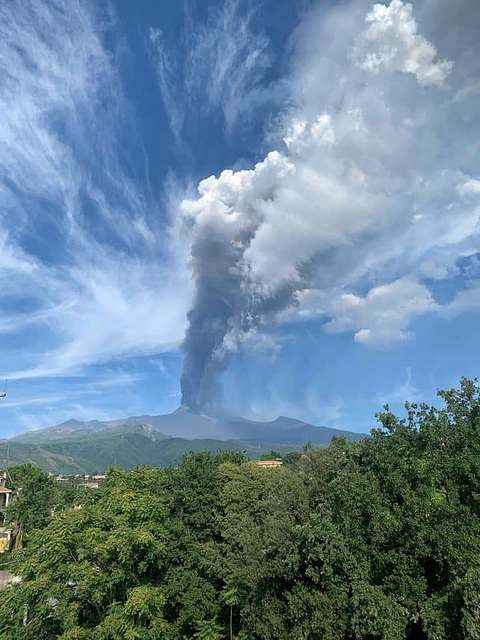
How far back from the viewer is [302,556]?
1502cm

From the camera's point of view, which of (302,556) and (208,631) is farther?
(208,631)

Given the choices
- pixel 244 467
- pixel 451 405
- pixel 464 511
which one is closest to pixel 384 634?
pixel 464 511

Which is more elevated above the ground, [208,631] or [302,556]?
[302,556]

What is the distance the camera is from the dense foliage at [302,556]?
466 inches

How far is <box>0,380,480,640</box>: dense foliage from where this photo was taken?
11828 mm

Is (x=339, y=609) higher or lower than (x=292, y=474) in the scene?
lower

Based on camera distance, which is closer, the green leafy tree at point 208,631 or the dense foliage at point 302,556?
the dense foliage at point 302,556

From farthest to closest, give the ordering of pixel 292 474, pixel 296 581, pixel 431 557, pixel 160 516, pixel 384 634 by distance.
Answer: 1. pixel 160 516
2. pixel 292 474
3. pixel 296 581
4. pixel 431 557
5. pixel 384 634

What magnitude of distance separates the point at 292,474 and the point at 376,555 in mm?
7426

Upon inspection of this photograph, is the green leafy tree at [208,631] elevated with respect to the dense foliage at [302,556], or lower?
lower

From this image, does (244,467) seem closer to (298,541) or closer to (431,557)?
(298,541)

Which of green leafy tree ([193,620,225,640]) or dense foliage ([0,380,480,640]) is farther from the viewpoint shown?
green leafy tree ([193,620,225,640])

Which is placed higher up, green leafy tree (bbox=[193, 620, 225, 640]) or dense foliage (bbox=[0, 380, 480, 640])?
dense foliage (bbox=[0, 380, 480, 640])

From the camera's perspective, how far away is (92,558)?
58.5ft
